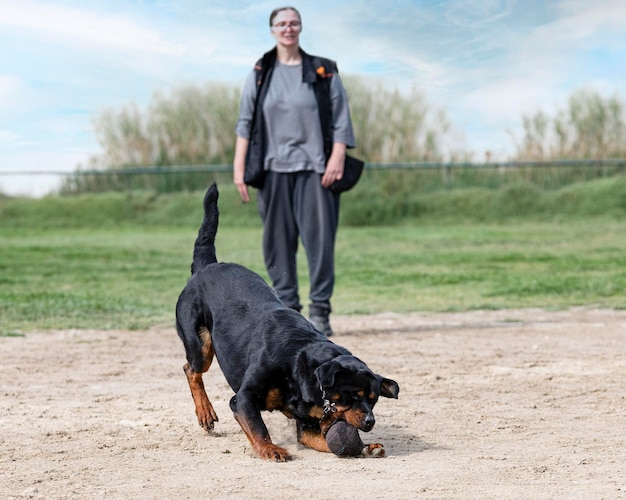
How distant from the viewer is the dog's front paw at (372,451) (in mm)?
4043

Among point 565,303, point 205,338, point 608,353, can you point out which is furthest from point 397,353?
point 565,303

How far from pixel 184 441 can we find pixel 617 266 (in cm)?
1064

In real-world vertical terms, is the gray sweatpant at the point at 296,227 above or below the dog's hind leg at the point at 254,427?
above

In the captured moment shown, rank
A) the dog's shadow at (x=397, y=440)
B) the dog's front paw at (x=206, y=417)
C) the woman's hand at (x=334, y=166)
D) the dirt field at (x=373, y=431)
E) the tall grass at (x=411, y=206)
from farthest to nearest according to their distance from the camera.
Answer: the tall grass at (x=411, y=206), the woman's hand at (x=334, y=166), the dog's front paw at (x=206, y=417), the dog's shadow at (x=397, y=440), the dirt field at (x=373, y=431)

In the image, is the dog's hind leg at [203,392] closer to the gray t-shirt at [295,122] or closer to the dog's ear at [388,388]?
the dog's ear at [388,388]

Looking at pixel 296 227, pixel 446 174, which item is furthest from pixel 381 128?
pixel 296 227

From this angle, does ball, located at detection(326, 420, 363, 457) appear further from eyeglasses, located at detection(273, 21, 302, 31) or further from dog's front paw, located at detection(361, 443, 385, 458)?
eyeglasses, located at detection(273, 21, 302, 31)

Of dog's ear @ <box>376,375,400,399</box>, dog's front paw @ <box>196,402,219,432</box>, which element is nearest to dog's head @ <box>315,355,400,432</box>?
dog's ear @ <box>376,375,400,399</box>

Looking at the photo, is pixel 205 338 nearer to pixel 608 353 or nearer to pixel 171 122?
pixel 608 353

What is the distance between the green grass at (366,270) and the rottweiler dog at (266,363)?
3680mm

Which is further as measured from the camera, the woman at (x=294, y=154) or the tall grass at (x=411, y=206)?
the tall grass at (x=411, y=206)

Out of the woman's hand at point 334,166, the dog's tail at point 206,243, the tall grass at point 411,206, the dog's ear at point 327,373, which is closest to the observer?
the dog's ear at point 327,373

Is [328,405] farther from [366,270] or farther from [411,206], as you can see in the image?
[411,206]

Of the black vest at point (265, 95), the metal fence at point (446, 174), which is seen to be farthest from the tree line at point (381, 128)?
the black vest at point (265, 95)
